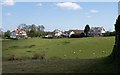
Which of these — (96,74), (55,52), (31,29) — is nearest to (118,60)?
(96,74)

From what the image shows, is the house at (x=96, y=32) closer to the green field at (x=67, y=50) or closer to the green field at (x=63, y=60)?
the green field at (x=67, y=50)

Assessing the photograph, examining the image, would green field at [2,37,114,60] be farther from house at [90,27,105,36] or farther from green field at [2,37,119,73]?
house at [90,27,105,36]

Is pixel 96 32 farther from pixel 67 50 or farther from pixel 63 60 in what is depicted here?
pixel 63 60

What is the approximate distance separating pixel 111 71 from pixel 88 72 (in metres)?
1.00

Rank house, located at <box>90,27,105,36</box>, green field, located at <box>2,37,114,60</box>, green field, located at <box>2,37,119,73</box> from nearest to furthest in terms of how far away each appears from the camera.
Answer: green field, located at <box>2,37,119,73</box>, green field, located at <box>2,37,114,60</box>, house, located at <box>90,27,105,36</box>

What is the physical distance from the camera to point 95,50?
34.7m

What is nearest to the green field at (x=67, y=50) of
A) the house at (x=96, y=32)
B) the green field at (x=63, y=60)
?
the green field at (x=63, y=60)

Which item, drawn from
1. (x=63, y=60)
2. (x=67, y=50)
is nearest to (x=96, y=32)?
(x=67, y=50)

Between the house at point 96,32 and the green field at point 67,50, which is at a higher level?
the house at point 96,32

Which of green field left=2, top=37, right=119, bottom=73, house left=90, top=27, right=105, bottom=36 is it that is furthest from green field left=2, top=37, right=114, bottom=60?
house left=90, top=27, right=105, bottom=36

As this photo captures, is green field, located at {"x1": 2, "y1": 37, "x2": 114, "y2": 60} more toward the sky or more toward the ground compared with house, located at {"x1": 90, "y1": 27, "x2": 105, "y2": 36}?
more toward the ground

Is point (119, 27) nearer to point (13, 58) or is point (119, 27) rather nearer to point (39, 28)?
point (13, 58)

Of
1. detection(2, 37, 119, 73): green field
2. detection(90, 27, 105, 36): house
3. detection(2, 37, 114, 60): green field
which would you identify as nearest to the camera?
detection(2, 37, 119, 73): green field

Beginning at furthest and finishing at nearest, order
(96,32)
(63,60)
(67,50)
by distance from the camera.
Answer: (96,32), (67,50), (63,60)
